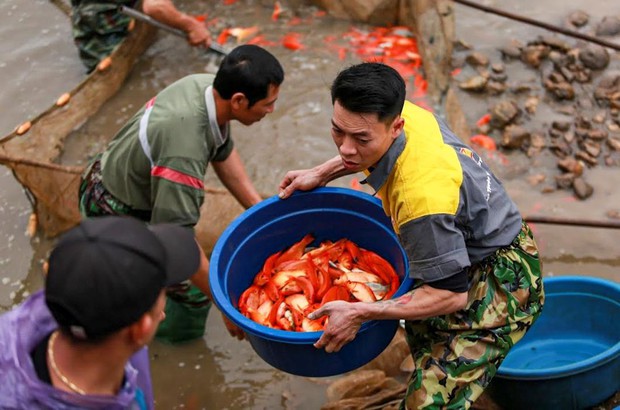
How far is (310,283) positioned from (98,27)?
393cm

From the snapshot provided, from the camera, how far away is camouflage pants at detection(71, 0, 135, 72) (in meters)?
6.20

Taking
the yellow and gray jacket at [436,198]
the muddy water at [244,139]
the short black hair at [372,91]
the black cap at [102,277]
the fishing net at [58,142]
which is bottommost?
the muddy water at [244,139]

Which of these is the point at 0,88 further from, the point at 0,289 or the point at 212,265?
the point at 212,265

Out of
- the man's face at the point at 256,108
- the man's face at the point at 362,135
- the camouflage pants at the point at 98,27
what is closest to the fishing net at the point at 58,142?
the camouflage pants at the point at 98,27

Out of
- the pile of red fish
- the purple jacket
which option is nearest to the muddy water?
the pile of red fish

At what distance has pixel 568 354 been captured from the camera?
3961 millimetres

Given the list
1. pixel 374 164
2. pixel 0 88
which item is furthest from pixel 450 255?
pixel 0 88

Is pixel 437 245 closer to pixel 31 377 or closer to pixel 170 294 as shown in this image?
pixel 31 377

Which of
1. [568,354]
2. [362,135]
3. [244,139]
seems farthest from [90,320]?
[244,139]

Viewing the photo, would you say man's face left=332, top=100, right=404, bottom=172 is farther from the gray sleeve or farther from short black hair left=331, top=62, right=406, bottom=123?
the gray sleeve

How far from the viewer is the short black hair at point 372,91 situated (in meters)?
2.55

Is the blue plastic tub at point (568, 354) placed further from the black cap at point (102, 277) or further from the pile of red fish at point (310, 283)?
the black cap at point (102, 277)

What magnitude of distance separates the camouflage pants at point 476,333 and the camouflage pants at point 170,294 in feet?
5.12

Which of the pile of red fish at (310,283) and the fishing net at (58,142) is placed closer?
the pile of red fish at (310,283)
